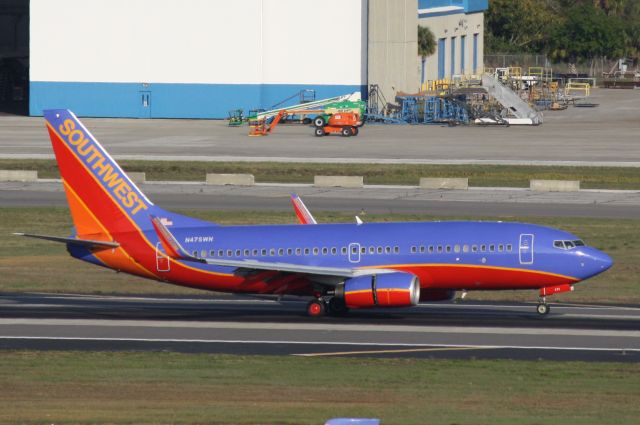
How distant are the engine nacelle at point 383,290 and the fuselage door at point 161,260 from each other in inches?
248

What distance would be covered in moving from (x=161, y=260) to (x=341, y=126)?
7796 cm

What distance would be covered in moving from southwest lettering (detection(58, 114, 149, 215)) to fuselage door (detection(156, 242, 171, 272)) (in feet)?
5.53

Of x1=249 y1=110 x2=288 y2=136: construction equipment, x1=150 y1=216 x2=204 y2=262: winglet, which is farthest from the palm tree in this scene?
x1=150 y1=216 x2=204 y2=262: winglet

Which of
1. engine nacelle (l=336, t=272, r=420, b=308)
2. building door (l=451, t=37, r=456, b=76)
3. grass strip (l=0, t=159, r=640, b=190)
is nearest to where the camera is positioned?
engine nacelle (l=336, t=272, r=420, b=308)

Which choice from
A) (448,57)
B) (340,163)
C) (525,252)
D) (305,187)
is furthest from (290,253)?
(448,57)

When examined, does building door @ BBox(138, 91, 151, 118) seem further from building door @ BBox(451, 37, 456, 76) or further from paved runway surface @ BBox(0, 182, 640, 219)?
paved runway surface @ BBox(0, 182, 640, 219)

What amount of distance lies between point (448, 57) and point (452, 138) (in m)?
50.0

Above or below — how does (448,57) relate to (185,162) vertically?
above

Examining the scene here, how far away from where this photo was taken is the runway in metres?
34.7

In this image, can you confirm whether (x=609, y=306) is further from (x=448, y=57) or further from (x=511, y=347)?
(x=448, y=57)

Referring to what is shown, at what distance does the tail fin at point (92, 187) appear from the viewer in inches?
1635

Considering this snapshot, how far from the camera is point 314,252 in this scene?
40156 millimetres

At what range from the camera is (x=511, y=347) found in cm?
3472

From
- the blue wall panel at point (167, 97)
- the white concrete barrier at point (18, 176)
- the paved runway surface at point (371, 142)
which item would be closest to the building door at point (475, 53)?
the paved runway surface at point (371, 142)
